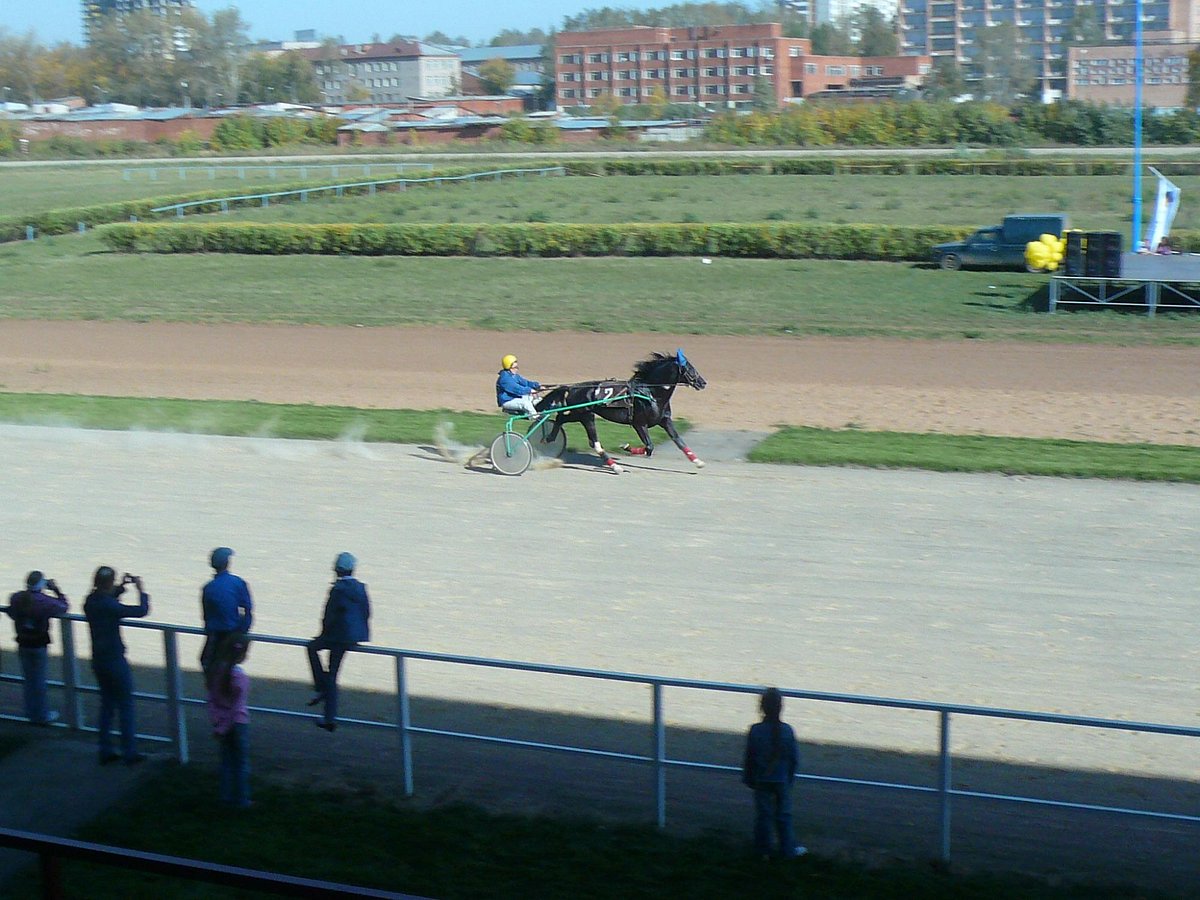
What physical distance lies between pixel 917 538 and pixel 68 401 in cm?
1331

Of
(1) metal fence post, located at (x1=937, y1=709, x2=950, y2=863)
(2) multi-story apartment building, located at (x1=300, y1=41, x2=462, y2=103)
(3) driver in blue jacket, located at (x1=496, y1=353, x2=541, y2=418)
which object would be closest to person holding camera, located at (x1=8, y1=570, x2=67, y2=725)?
(1) metal fence post, located at (x1=937, y1=709, x2=950, y2=863)

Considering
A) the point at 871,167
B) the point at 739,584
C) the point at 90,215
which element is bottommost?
the point at 739,584

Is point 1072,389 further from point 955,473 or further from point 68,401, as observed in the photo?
point 68,401

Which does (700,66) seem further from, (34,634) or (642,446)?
(34,634)

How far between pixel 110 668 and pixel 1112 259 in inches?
925

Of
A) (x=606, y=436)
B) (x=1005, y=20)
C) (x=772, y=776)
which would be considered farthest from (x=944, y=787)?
(x=1005, y=20)

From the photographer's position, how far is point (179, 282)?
113 feet

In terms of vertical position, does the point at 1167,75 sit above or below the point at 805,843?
above

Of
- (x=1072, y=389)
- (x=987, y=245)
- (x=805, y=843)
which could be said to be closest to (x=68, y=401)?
(x=1072, y=389)

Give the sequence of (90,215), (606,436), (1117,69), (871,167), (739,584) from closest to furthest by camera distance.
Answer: (739,584) < (606,436) < (90,215) < (871,167) < (1117,69)

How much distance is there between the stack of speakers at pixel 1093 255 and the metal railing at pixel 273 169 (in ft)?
121

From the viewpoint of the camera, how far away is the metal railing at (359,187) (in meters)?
46.3

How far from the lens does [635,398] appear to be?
16.2 metres

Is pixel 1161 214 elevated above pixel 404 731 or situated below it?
above
